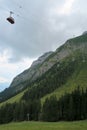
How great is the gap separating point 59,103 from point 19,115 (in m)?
29.6

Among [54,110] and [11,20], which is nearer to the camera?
[11,20]

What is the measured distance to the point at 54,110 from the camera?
160500 mm

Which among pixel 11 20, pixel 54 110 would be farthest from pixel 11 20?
pixel 54 110

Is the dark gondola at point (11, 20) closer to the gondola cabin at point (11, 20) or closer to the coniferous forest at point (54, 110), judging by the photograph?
the gondola cabin at point (11, 20)

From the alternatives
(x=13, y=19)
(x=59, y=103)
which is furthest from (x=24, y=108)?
(x=13, y=19)

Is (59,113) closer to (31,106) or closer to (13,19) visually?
(31,106)

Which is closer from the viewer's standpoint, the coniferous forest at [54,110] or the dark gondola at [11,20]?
the dark gondola at [11,20]

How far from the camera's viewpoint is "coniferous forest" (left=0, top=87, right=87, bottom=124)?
146 metres

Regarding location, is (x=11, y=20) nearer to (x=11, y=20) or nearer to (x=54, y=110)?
(x=11, y=20)

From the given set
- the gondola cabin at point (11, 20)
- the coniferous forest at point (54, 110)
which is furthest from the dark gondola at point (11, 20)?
the coniferous forest at point (54, 110)

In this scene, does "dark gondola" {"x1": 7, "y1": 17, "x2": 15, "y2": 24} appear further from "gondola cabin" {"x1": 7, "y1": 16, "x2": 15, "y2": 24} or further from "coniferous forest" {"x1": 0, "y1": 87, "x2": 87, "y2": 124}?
"coniferous forest" {"x1": 0, "y1": 87, "x2": 87, "y2": 124}

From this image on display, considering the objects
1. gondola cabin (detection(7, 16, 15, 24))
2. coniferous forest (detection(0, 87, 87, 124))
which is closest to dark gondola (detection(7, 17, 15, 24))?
gondola cabin (detection(7, 16, 15, 24))

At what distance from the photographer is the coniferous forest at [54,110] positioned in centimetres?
14550

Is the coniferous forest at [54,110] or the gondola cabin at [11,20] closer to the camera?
the gondola cabin at [11,20]
